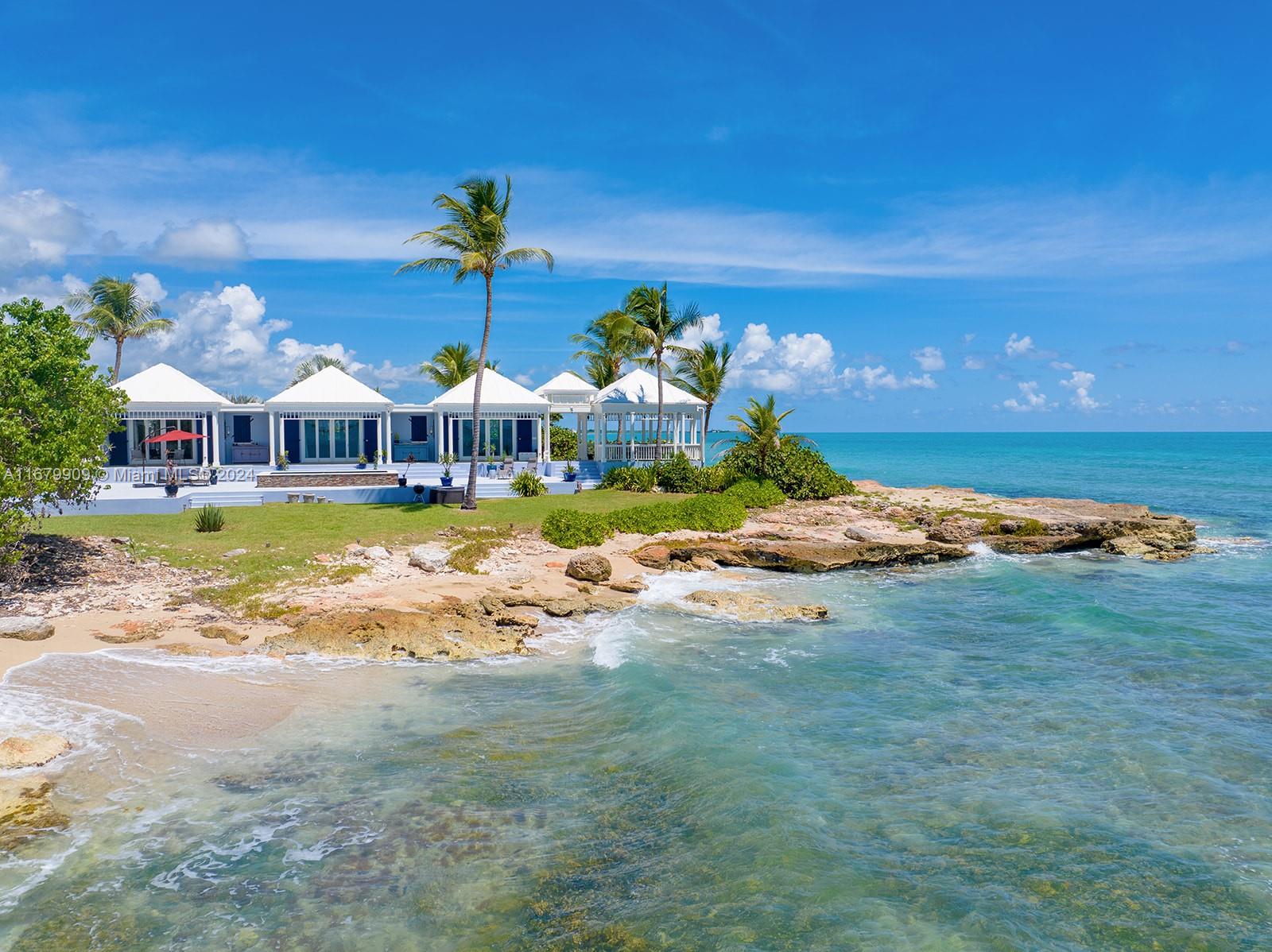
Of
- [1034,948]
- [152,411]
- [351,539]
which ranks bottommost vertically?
[1034,948]

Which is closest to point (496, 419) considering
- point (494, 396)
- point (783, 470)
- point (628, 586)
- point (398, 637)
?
point (494, 396)

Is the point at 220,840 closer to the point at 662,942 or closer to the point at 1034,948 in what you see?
the point at 662,942

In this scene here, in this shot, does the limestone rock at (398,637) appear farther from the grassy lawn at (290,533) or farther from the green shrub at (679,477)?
the green shrub at (679,477)

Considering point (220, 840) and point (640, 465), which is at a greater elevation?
point (640, 465)

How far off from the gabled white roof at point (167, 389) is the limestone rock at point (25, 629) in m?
21.9

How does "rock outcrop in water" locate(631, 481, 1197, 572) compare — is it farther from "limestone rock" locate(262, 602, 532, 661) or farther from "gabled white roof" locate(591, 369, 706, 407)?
"limestone rock" locate(262, 602, 532, 661)

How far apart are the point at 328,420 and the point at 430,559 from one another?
18.6m

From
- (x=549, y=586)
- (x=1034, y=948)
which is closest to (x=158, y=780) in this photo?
(x=1034, y=948)

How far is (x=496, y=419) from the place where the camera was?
37.7 meters

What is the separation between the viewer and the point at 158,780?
9250 mm

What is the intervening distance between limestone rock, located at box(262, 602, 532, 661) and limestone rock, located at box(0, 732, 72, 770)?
433 centimetres

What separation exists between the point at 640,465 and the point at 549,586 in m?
17.5

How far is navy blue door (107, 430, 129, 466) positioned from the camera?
35531 millimetres

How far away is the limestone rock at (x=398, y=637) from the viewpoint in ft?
46.7
